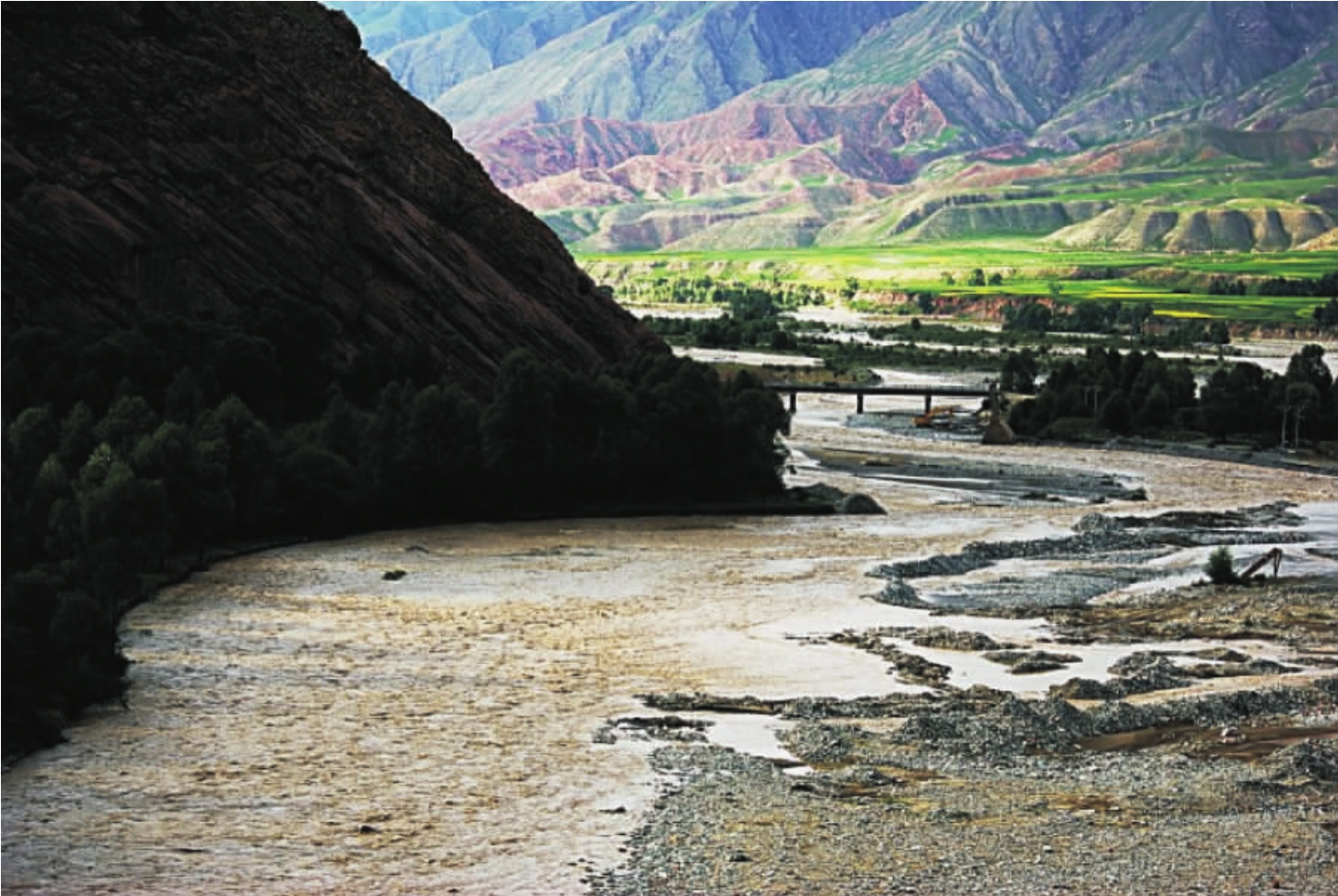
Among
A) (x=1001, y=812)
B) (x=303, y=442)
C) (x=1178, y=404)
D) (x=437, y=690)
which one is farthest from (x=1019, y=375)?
(x=1001, y=812)

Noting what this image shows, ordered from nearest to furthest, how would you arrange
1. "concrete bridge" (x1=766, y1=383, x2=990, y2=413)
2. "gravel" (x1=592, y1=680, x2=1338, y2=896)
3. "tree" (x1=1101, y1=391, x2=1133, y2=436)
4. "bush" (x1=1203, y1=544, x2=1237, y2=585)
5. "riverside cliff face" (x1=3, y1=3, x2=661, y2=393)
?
1. "gravel" (x1=592, y1=680, x2=1338, y2=896)
2. "bush" (x1=1203, y1=544, x2=1237, y2=585)
3. "riverside cliff face" (x1=3, y1=3, x2=661, y2=393)
4. "tree" (x1=1101, y1=391, x2=1133, y2=436)
5. "concrete bridge" (x1=766, y1=383, x2=990, y2=413)

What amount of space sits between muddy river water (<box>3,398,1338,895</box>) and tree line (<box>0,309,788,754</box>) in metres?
2.51

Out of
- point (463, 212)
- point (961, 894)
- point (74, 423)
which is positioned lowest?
point (961, 894)

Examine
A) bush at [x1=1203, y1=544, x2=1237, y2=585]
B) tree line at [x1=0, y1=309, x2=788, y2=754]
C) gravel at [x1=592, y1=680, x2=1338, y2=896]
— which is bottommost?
gravel at [x1=592, y1=680, x2=1338, y2=896]

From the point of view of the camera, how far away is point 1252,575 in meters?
74.9

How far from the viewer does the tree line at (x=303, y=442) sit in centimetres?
7050

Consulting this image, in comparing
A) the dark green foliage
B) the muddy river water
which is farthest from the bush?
the dark green foliage

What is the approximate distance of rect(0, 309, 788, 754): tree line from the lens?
70500 millimetres

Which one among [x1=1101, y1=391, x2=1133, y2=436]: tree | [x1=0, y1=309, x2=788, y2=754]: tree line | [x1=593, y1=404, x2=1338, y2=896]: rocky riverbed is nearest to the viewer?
[x1=593, y1=404, x2=1338, y2=896]: rocky riverbed

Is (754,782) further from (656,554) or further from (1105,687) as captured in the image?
(656,554)

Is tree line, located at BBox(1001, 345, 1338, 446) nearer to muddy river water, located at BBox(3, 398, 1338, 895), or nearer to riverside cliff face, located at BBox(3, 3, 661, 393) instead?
riverside cliff face, located at BBox(3, 3, 661, 393)

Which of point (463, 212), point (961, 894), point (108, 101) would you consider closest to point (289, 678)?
point (961, 894)

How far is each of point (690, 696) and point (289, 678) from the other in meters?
10.6

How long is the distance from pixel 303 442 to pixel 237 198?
104ft
